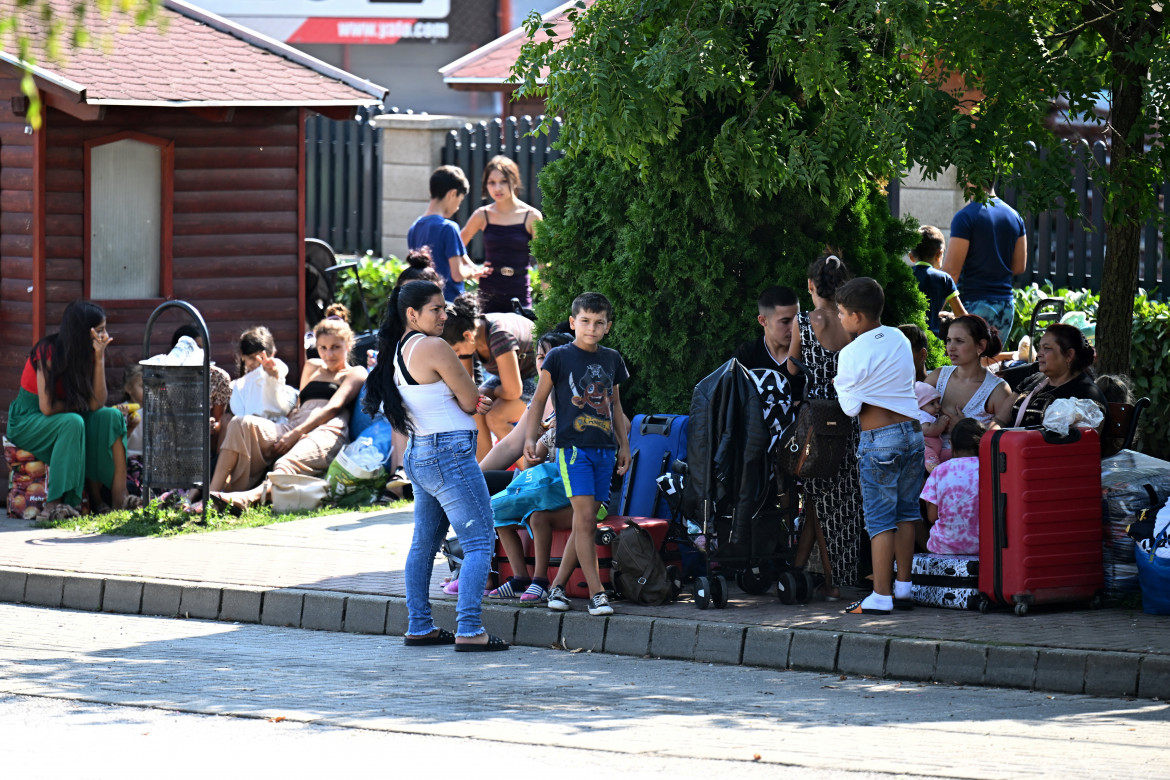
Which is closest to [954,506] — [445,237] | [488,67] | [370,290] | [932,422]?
[932,422]

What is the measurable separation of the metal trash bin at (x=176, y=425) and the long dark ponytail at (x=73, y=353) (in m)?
0.62

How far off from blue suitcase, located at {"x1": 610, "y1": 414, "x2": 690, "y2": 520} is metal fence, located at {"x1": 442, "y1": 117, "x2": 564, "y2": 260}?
1005 centimetres

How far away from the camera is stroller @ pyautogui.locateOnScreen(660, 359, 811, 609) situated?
26.0 ft

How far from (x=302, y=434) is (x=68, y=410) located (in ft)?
5.59

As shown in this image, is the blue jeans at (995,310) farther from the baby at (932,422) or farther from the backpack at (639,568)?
the backpack at (639,568)

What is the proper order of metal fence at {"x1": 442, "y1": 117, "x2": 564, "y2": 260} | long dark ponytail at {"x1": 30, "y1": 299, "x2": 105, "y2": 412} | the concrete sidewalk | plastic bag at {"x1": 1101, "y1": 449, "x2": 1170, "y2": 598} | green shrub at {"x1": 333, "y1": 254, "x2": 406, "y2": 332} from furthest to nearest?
metal fence at {"x1": 442, "y1": 117, "x2": 564, "y2": 260}, green shrub at {"x1": 333, "y1": 254, "x2": 406, "y2": 332}, long dark ponytail at {"x1": 30, "y1": 299, "x2": 105, "y2": 412}, plastic bag at {"x1": 1101, "y1": 449, "x2": 1170, "y2": 598}, the concrete sidewalk

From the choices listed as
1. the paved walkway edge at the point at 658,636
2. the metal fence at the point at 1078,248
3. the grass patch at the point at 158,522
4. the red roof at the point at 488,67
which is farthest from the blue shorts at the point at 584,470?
the red roof at the point at 488,67

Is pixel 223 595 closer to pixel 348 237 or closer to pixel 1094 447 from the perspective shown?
pixel 1094 447

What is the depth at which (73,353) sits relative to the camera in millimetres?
11078

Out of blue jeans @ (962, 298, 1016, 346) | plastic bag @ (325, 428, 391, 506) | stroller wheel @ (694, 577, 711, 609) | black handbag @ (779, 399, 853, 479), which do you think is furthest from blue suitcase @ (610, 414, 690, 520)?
blue jeans @ (962, 298, 1016, 346)

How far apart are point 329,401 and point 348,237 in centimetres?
925

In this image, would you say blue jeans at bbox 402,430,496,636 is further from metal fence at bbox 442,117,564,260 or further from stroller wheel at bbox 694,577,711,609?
A: metal fence at bbox 442,117,564,260

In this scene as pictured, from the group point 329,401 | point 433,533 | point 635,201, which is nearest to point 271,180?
point 329,401

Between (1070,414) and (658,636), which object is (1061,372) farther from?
(658,636)
